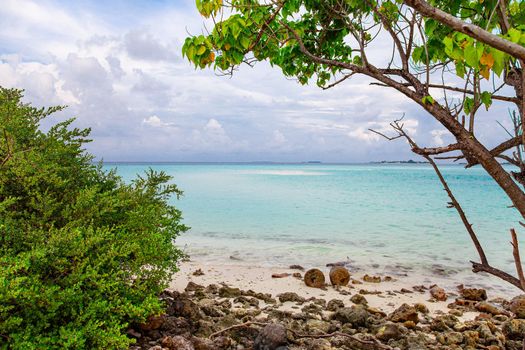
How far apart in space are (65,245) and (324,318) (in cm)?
400

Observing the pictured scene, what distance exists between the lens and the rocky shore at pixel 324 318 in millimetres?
4668

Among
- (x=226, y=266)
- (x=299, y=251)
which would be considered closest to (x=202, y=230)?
(x=299, y=251)

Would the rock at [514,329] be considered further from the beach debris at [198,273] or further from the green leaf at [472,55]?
the beach debris at [198,273]

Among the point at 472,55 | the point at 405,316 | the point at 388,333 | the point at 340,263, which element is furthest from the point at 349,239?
the point at 472,55

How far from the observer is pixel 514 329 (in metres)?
5.88

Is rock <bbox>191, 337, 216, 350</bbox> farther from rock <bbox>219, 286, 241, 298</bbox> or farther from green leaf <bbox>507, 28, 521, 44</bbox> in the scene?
green leaf <bbox>507, 28, 521, 44</bbox>

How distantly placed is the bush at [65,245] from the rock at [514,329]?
4.92 metres

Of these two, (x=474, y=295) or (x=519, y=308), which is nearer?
(x=519, y=308)

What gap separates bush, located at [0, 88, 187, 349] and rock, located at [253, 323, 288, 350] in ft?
4.03

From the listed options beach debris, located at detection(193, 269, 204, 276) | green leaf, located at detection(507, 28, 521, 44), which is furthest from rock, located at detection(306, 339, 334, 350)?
beach debris, located at detection(193, 269, 204, 276)

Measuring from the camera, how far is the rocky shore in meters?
4.67

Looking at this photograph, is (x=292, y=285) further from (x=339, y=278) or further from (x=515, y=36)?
(x=515, y=36)

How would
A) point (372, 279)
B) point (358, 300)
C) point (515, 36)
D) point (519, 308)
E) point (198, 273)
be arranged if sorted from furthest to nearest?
point (372, 279), point (198, 273), point (358, 300), point (519, 308), point (515, 36)

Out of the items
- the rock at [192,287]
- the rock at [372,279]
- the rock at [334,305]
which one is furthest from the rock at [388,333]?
the rock at [372,279]
